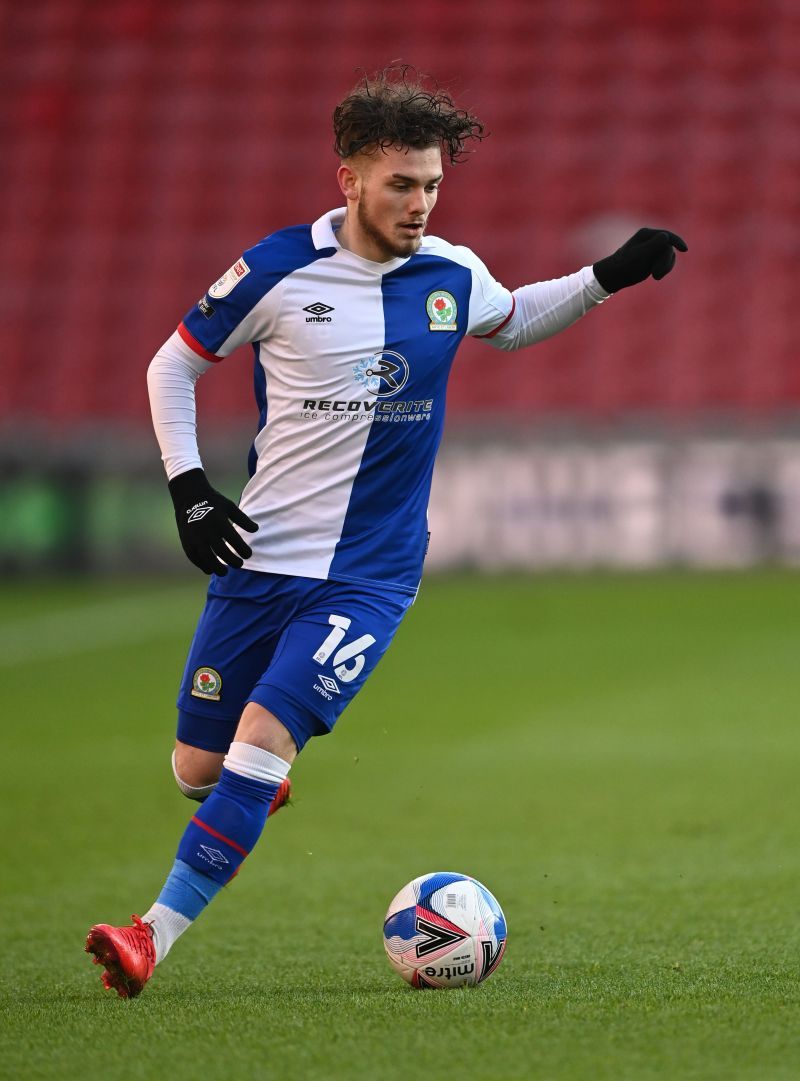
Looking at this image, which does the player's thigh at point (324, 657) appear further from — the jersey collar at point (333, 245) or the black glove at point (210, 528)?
the jersey collar at point (333, 245)

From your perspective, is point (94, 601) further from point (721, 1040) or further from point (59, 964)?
point (721, 1040)

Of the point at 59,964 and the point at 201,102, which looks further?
the point at 201,102

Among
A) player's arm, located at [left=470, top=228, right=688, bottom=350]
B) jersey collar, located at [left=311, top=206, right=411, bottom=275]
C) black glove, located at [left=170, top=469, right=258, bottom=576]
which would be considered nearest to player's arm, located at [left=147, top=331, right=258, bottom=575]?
black glove, located at [left=170, top=469, right=258, bottom=576]

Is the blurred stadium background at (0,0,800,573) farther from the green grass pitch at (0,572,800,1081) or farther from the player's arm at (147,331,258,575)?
the player's arm at (147,331,258,575)

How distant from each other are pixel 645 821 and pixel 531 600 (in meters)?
7.80

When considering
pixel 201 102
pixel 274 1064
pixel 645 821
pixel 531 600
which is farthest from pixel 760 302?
pixel 274 1064

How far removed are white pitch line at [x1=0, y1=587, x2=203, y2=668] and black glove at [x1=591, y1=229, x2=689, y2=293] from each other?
8249mm

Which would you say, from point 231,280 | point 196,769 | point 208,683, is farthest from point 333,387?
point 196,769

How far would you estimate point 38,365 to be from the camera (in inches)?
786

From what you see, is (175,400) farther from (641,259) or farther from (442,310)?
(641,259)

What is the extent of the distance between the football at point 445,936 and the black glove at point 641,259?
5.53ft

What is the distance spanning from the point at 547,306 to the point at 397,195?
623 mm

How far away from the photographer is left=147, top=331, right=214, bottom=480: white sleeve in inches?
170

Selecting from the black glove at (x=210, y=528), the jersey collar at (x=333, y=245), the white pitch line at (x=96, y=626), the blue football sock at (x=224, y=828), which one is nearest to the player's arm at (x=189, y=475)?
the black glove at (x=210, y=528)
